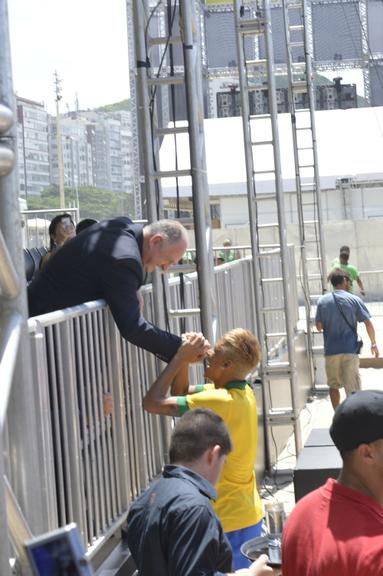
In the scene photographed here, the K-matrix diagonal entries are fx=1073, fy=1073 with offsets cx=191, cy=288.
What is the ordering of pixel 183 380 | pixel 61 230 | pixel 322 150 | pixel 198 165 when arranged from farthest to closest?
pixel 322 150 < pixel 61 230 < pixel 198 165 < pixel 183 380

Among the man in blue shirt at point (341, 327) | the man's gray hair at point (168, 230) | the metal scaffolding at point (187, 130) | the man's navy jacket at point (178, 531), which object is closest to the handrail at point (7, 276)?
the man's navy jacket at point (178, 531)

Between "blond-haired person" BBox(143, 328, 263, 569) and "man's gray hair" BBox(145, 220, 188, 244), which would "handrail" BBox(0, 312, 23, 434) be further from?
"man's gray hair" BBox(145, 220, 188, 244)

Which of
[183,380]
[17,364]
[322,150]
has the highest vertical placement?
[322,150]

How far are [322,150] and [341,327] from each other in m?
23.3

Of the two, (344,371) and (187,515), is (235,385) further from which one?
(344,371)

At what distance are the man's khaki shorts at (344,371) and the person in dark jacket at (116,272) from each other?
7356mm

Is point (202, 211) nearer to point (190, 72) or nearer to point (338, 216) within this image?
point (190, 72)

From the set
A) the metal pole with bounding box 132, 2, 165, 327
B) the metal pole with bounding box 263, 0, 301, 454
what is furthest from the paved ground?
the metal pole with bounding box 132, 2, 165, 327

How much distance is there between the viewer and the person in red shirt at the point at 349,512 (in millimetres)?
2775

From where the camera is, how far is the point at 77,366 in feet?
17.5

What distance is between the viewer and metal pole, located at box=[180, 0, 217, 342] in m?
6.99

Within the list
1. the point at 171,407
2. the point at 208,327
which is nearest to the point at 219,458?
the point at 171,407

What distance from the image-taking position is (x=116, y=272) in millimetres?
5434

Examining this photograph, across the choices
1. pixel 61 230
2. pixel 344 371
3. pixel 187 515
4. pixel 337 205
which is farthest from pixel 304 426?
pixel 337 205
